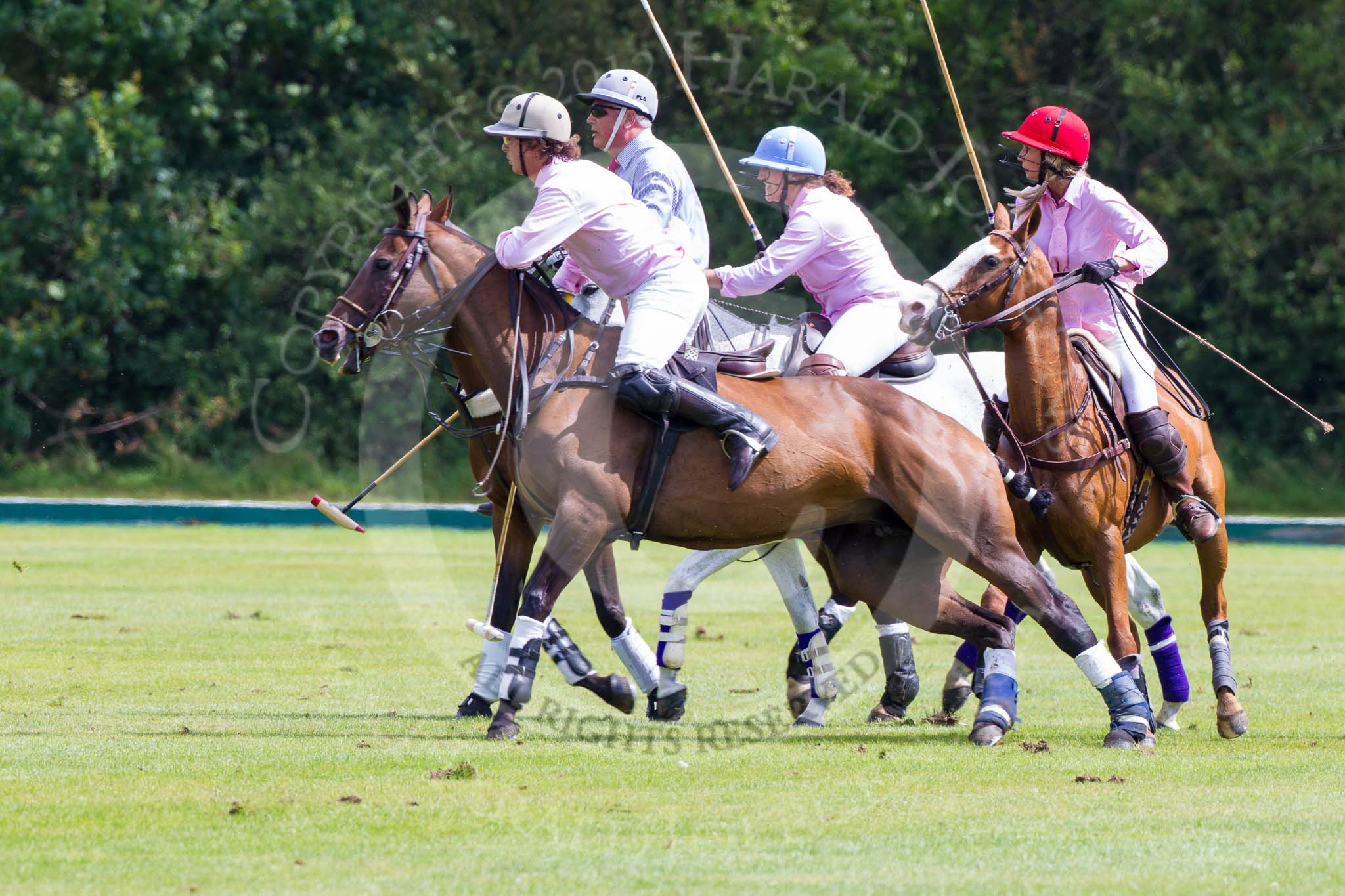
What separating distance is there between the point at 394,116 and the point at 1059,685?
20044mm

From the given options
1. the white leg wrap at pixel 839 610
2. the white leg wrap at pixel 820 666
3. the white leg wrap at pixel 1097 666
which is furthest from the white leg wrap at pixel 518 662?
the white leg wrap at pixel 1097 666

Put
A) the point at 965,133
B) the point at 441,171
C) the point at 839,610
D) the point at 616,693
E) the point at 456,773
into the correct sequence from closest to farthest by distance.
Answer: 1. the point at 456,773
2. the point at 616,693
3. the point at 965,133
4. the point at 839,610
5. the point at 441,171

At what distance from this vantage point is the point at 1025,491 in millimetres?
7574

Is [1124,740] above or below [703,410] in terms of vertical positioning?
below

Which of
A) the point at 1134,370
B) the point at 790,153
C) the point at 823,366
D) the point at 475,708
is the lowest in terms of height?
the point at 475,708

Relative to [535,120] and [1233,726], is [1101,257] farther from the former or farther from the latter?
[535,120]

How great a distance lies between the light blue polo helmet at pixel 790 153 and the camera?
26.7 ft

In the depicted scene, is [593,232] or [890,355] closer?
[593,232]

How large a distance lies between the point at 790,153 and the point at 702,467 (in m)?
1.85

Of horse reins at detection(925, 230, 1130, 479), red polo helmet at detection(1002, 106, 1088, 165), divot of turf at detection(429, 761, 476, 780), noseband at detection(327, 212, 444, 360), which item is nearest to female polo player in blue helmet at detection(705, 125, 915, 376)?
horse reins at detection(925, 230, 1130, 479)

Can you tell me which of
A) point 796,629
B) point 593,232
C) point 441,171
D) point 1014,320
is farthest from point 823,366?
point 441,171

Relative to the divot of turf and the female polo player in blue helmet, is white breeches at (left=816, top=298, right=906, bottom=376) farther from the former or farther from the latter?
the divot of turf

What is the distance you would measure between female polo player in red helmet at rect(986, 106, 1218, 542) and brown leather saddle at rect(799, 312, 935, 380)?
65 cm

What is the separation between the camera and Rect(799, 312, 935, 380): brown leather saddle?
8.41 m
